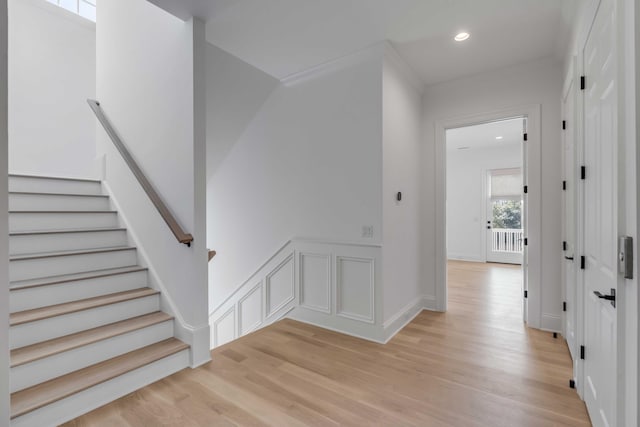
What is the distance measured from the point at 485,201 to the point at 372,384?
22.4 ft

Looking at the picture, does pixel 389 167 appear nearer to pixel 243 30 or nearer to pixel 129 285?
pixel 243 30

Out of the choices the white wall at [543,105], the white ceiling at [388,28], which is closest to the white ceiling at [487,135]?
the white wall at [543,105]

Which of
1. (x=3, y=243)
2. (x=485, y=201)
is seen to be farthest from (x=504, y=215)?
(x=3, y=243)

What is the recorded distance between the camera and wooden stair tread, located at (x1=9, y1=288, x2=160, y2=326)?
2.04 m

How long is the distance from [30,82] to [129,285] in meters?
3.55

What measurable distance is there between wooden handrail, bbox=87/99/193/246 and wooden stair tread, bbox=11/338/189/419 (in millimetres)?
860

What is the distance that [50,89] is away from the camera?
4.18 metres

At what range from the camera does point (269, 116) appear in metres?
3.75

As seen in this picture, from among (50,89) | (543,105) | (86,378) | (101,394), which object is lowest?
(101,394)

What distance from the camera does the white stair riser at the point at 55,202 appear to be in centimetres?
285

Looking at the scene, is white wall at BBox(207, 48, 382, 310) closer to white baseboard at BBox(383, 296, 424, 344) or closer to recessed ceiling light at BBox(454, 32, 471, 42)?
recessed ceiling light at BBox(454, 32, 471, 42)

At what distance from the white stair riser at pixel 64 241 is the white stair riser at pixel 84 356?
115cm

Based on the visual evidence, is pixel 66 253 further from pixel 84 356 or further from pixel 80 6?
pixel 80 6

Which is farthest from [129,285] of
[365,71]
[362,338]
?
[365,71]
